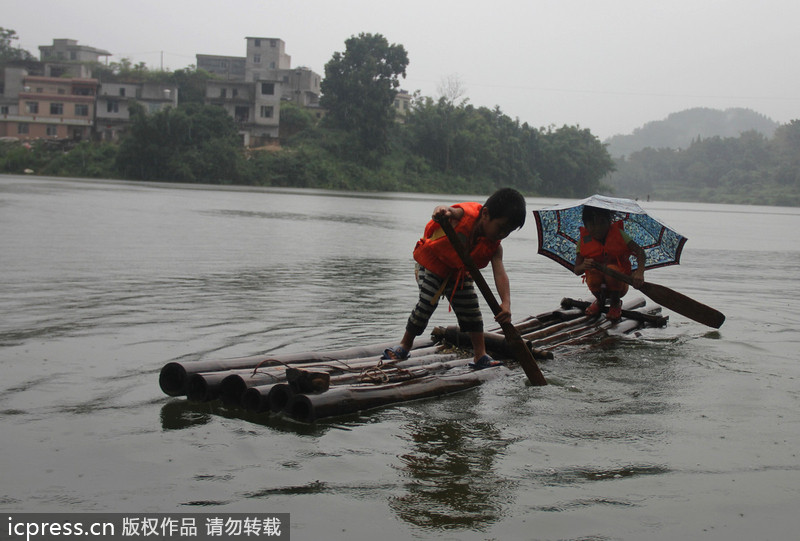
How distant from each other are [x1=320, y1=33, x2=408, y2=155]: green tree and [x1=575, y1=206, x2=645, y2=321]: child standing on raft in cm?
5676

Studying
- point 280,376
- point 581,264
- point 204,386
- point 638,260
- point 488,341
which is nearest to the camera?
point 204,386

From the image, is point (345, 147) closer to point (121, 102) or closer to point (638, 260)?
point (121, 102)

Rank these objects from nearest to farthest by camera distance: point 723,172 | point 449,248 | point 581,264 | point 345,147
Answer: point 449,248 < point 581,264 < point 345,147 < point 723,172

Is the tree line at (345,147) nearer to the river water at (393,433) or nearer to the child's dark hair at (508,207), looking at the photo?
the river water at (393,433)

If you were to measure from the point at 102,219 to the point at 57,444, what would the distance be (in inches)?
663

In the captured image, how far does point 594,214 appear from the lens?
25.1 ft

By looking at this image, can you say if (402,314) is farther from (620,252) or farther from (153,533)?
(153,533)

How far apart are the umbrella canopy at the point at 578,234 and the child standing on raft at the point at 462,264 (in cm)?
249

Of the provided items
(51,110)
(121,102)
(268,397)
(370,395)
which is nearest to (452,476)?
(370,395)

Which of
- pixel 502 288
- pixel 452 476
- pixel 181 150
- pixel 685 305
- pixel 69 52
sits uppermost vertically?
pixel 69 52

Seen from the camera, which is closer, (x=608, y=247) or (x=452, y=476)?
(x=452, y=476)

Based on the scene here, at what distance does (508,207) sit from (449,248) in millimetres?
520

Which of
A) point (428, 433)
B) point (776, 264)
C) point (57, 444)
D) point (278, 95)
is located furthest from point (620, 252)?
point (278, 95)

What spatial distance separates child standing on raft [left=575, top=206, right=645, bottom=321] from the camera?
7.66 m
